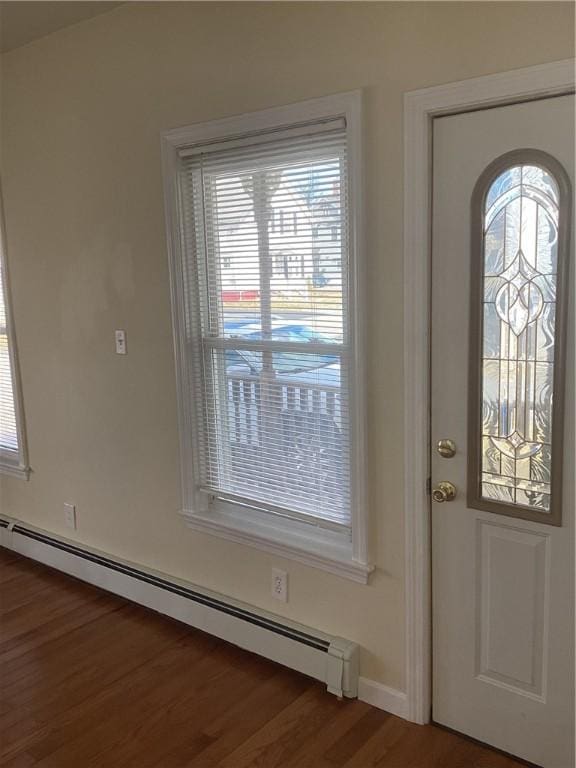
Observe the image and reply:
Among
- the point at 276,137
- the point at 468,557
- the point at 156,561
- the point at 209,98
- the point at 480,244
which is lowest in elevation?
the point at 156,561

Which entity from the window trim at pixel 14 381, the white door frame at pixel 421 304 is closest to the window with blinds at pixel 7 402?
the window trim at pixel 14 381

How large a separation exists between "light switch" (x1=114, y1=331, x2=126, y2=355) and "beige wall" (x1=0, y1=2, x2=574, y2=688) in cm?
4

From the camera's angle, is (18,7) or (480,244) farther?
(18,7)

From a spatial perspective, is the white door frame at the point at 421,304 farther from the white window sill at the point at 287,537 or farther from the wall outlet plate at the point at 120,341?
the wall outlet plate at the point at 120,341

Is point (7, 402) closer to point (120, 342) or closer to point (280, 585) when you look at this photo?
point (120, 342)

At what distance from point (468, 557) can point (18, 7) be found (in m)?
2.73

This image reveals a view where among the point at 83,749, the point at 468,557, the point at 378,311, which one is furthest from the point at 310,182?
the point at 83,749

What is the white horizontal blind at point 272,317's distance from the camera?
7.97 ft

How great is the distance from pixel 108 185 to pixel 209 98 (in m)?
0.69

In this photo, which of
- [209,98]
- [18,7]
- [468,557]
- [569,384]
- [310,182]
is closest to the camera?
[569,384]

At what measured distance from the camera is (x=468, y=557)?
7.39 feet

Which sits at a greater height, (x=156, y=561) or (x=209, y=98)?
(x=209, y=98)

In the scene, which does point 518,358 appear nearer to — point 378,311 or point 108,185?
point 378,311

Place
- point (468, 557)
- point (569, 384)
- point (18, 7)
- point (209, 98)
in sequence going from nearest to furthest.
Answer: point (569, 384) < point (468, 557) < point (209, 98) < point (18, 7)
